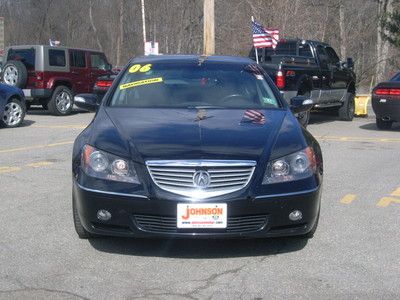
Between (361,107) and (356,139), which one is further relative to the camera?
(361,107)

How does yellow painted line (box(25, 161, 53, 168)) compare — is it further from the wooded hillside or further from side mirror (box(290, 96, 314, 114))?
the wooded hillside

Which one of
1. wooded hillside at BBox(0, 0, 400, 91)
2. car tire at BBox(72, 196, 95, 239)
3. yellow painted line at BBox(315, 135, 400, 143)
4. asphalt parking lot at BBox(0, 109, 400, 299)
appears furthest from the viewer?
wooded hillside at BBox(0, 0, 400, 91)

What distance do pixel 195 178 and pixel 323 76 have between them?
37.6ft

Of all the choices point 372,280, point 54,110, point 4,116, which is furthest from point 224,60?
point 54,110

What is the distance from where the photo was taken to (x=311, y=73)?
1498cm

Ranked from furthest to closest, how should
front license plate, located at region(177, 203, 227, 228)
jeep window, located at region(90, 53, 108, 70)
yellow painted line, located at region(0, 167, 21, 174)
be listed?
jeep window, located at region(90, 53, 108, 70), yellow painted line, located at region(0, 167, 21, 174), front license plate, located at region(177, 203, 227, 228)

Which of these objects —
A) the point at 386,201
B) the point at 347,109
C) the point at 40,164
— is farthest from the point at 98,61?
the point at 386,201

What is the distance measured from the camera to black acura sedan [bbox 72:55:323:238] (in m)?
4.62

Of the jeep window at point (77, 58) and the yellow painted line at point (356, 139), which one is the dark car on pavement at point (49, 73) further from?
the yellow painted line at point (356, 139)

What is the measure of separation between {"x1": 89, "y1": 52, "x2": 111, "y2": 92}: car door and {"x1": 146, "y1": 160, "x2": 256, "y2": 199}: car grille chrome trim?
15.1m

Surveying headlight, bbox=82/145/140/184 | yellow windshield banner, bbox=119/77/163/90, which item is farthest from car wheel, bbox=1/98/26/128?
headlight, bbox=82/145/140/184

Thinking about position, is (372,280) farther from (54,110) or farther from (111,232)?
(54,110)

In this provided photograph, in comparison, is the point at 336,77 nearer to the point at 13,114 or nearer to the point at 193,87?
the point at 13,114

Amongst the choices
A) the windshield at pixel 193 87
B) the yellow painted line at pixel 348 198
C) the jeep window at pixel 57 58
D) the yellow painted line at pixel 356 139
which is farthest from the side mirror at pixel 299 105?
the jeep window at pixel 57 58
